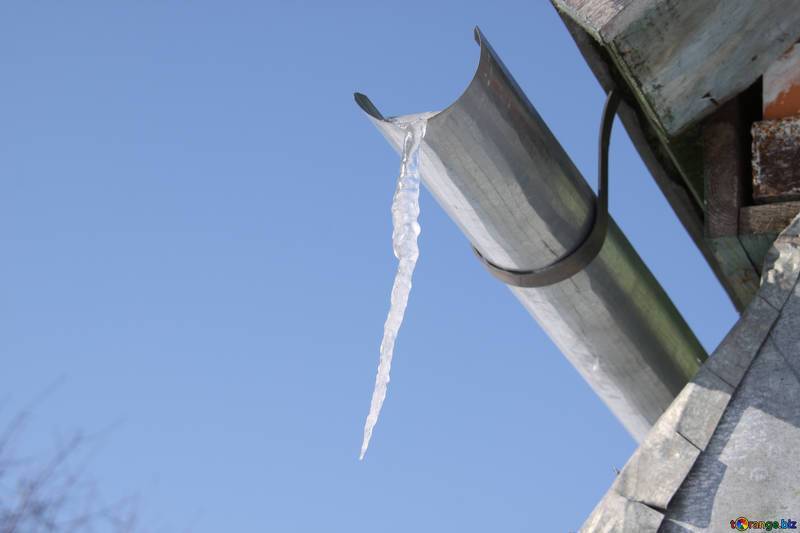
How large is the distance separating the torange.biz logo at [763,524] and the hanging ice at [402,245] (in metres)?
0.82

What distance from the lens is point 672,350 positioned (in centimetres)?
283

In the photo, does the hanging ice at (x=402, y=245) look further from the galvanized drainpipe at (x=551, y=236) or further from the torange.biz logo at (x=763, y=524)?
the torange.biz logo at (x=763, y=524)

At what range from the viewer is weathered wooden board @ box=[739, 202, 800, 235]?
246 centimetres

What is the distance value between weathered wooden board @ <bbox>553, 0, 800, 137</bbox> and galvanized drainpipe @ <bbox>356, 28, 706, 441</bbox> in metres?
0.23

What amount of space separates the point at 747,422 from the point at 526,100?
2.74 ft

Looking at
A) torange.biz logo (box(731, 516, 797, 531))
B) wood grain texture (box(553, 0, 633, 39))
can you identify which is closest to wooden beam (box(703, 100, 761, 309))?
wood grain texture (box(553, 0, 633, 39))

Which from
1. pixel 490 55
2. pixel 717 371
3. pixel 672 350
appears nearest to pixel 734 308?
pixel 672 350

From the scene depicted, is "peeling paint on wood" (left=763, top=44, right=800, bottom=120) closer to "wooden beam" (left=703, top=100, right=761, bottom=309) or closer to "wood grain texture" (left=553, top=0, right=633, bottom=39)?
"wooden beam" (left=703, top=100, right=761, bottom=309)

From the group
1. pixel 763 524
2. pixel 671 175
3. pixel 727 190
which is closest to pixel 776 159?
pixel 727 190

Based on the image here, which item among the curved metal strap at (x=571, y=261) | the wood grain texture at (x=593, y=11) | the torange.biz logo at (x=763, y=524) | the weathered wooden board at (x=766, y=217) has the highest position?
the wood grain texture at (x=593, y=11)

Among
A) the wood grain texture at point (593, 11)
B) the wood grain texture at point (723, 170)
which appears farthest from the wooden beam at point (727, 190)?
the wood grain texture at point (593, 11)

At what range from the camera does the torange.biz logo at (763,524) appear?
2.15m

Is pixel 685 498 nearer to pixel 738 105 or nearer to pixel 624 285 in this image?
pixel 624 285

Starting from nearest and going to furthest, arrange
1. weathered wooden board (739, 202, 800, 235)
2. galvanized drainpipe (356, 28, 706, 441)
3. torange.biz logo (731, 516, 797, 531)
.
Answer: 1. torange.biz logo (731, 516, 797, 531)
2. galvanized drainpipe (356, 28, 706, 441)
3. weathered wooden board (739, 202, 800, 235)
